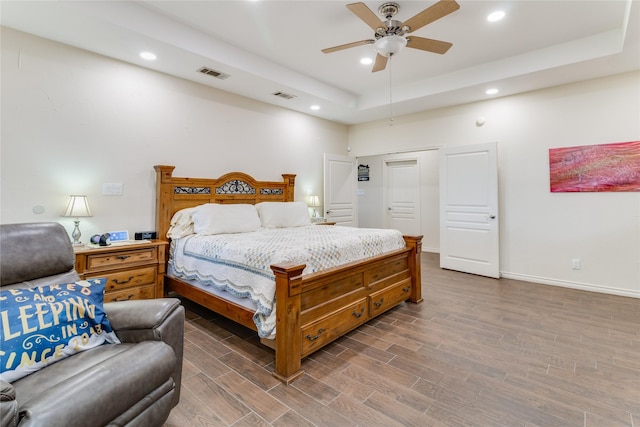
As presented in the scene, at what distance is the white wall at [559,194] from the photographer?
12.0ft

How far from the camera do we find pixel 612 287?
147 inches

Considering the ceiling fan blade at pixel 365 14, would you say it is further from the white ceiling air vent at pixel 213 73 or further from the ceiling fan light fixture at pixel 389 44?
the white ceiling air vent at pixel 213 73

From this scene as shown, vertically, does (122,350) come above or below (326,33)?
below

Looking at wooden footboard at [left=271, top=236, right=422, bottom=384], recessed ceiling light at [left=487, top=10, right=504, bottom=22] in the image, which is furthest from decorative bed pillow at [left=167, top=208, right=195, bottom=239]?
recessed ceiling light at [left=487, top=10, right=504, bottom=22]

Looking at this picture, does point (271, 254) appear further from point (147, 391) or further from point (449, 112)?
point (449, 112)

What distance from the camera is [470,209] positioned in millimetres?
4691

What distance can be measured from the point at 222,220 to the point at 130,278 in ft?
3.52

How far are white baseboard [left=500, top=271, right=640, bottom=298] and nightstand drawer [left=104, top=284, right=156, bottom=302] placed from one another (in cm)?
476

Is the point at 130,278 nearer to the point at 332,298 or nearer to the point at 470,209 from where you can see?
the point at 332,298

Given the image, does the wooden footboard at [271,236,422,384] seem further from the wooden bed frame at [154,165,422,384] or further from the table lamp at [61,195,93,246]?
the table lamp at [61,195,93,246]

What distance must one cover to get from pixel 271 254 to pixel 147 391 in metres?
1.12

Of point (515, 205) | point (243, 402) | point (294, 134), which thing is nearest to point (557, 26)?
point (515, 205)

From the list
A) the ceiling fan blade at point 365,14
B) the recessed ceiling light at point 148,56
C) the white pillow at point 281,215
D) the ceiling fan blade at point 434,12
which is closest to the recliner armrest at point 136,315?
the ceiling fan blade at point 365,14

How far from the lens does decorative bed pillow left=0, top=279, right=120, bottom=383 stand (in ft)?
3.85
